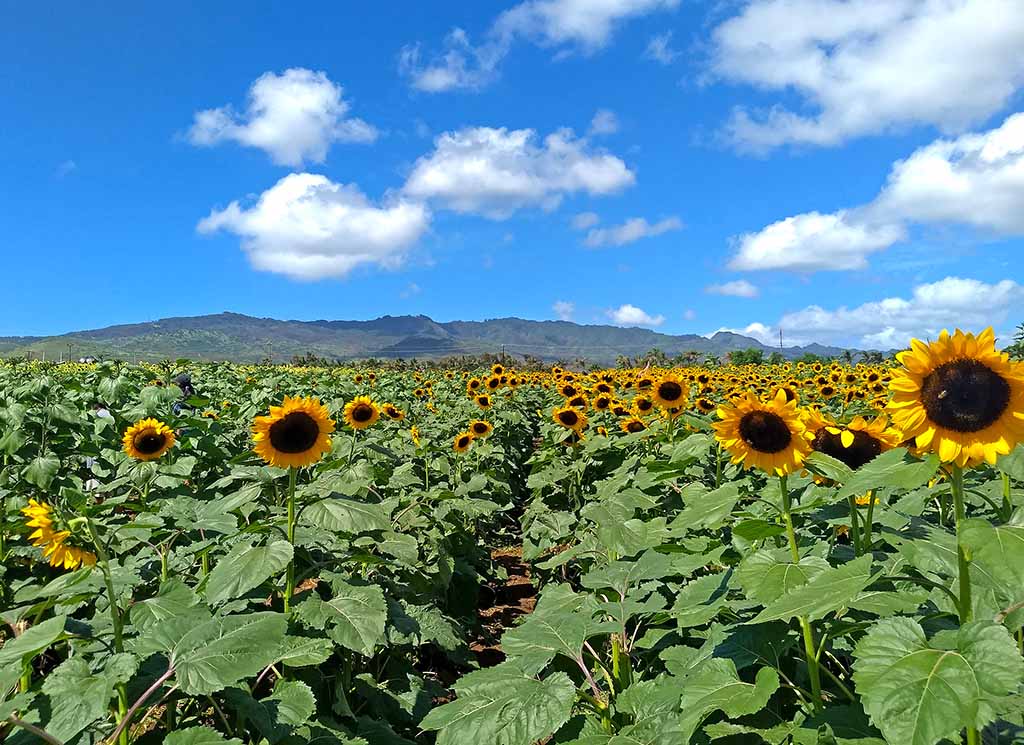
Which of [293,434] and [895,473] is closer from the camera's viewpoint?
[895,473]

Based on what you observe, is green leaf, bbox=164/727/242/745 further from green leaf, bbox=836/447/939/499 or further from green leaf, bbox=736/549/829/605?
green leaf, bbox=836/447/939/499

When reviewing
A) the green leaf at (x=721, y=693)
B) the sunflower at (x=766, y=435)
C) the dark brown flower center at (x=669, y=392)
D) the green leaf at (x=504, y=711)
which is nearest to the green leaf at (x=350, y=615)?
the green leaf at (x=504, y=711)

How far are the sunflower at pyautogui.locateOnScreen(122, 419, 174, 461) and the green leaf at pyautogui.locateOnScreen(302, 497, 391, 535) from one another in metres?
3.03

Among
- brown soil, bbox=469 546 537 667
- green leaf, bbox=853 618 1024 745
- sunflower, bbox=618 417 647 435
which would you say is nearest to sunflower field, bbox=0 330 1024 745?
green leaf, bbox=853 618 1024 745

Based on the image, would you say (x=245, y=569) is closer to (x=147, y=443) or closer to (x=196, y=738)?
(x=196, y=738)

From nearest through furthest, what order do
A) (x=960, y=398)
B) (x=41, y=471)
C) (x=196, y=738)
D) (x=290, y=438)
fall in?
(x=960, y=398) → (x=196, y=738) → (x=290, y=438) → (x=41, y=471)

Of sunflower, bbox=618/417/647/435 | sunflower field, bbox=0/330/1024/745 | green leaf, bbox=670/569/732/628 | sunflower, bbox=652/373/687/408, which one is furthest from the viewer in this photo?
sunflower, bbox=618/417/647/435

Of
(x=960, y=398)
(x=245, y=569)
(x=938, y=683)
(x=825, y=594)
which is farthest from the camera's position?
(x=245, y=569)

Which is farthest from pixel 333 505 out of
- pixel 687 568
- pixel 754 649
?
pixel 754 649

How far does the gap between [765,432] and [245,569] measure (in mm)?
2236

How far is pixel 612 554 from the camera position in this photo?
Answer: 3.88 metres

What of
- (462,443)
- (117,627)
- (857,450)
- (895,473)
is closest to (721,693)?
(895,473)

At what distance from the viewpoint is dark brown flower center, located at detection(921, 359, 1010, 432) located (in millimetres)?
1899

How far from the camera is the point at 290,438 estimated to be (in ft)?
11.4
